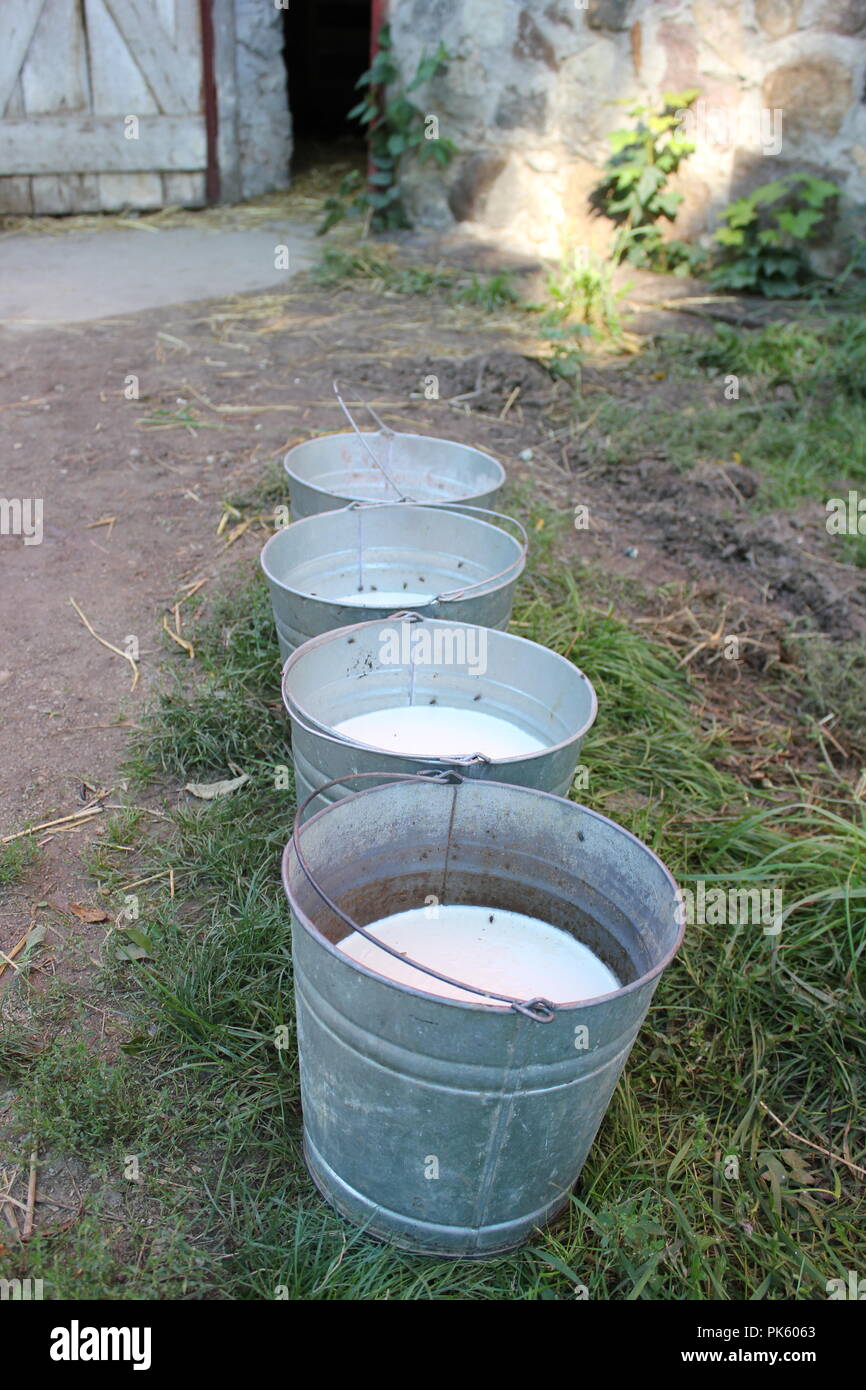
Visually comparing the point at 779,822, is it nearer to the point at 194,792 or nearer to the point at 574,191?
the point at 194,792

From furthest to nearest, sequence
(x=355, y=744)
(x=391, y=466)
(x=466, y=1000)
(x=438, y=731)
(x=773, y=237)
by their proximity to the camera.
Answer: (x=773, y=237)
(x=391, y=466)
(x=438, y=731)
(x=355, y=744)
(x=466, y=1000)

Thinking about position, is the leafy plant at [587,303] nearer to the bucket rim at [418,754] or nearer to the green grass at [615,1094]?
the green grass at [615,1094]

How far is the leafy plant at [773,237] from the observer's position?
5663 mm

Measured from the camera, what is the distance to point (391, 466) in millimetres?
3182

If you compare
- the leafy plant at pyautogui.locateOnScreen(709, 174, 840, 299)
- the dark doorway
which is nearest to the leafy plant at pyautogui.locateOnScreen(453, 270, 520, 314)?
the leafy plant at pyautogui.locateOnScreen(709, 174, 840, 299)

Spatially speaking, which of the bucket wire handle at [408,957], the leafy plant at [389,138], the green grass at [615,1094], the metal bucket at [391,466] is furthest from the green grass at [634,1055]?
the leafy plant at [389,138]

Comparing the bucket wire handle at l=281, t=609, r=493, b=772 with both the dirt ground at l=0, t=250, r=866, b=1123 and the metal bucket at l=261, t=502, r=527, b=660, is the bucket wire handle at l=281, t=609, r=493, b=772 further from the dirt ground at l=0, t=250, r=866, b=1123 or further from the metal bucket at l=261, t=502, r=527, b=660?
the dirt ground at l=0, t=250, r=866, b=1123

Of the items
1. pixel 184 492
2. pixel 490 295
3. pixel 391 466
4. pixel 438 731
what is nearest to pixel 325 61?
pixel 490 295

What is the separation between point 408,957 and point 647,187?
5.42m

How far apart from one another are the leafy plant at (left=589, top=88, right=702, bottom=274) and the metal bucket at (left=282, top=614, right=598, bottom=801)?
460cm

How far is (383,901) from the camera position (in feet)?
6.52

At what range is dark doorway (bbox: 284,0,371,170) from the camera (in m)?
9.55

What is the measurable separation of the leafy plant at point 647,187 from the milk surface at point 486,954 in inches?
202

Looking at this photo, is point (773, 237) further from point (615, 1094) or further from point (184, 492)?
point (615, 1094)
